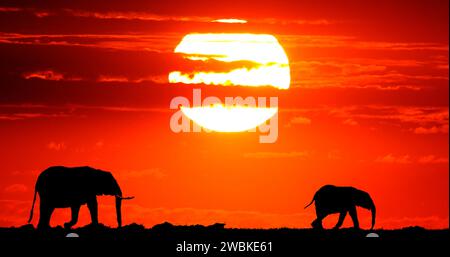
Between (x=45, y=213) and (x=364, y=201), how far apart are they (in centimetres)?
2002

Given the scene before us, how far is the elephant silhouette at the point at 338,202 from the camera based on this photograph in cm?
8831

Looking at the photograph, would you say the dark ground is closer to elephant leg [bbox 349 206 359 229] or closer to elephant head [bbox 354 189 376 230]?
elephant leg [bbox 349 206 359 229]

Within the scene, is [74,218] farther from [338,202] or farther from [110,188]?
[338,202]

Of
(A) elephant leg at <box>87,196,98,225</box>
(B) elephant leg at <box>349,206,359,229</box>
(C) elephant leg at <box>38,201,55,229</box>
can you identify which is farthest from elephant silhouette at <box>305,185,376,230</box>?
(C) elephant leg at <box>38,201,55,229</box>

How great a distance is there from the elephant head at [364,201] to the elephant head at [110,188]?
47.2 feet

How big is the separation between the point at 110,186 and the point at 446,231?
20699mm

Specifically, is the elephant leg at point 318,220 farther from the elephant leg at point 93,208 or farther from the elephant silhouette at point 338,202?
the elephant leg at point 93,208

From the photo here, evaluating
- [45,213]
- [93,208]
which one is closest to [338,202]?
[93,208]

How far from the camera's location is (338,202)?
8900 cm

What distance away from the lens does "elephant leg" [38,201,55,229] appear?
8481 centimetres
